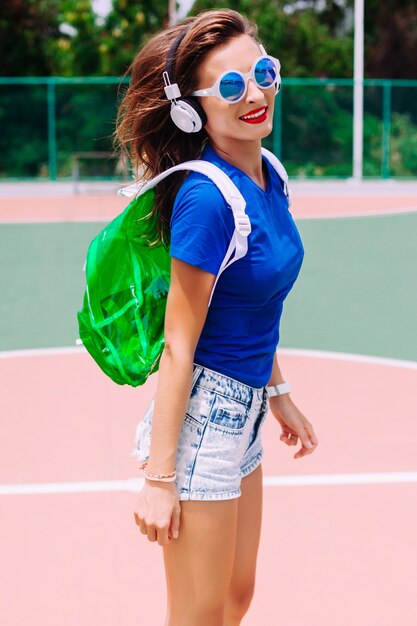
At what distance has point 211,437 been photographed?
2.46m

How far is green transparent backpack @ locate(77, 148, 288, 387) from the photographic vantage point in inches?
101

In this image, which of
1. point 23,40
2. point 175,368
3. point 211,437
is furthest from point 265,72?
point 23,40

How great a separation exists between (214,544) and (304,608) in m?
1.51

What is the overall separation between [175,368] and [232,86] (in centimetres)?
69

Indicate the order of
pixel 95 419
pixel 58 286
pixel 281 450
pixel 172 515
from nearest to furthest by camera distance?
1. pixel 172 515
2. pixel 281 450
3. pixel 95 419
4. pixel 58 286

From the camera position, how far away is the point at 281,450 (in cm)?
559

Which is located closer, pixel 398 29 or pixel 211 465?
pixel 211 465

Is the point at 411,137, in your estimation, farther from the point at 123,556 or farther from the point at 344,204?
the point at 123,556

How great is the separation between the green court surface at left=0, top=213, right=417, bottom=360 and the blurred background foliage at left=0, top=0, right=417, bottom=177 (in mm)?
2913

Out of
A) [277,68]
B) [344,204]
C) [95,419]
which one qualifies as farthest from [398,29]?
[277,68]

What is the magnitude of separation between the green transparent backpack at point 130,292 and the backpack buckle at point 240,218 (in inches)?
12.0

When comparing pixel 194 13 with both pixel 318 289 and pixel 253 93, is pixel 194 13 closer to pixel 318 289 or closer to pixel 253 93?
pixel 318 289

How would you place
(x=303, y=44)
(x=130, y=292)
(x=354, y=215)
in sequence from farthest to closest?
(x=303, y=44), (x=354, y=215), (x=130, y=292)

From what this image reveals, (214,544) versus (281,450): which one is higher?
(214,544)
